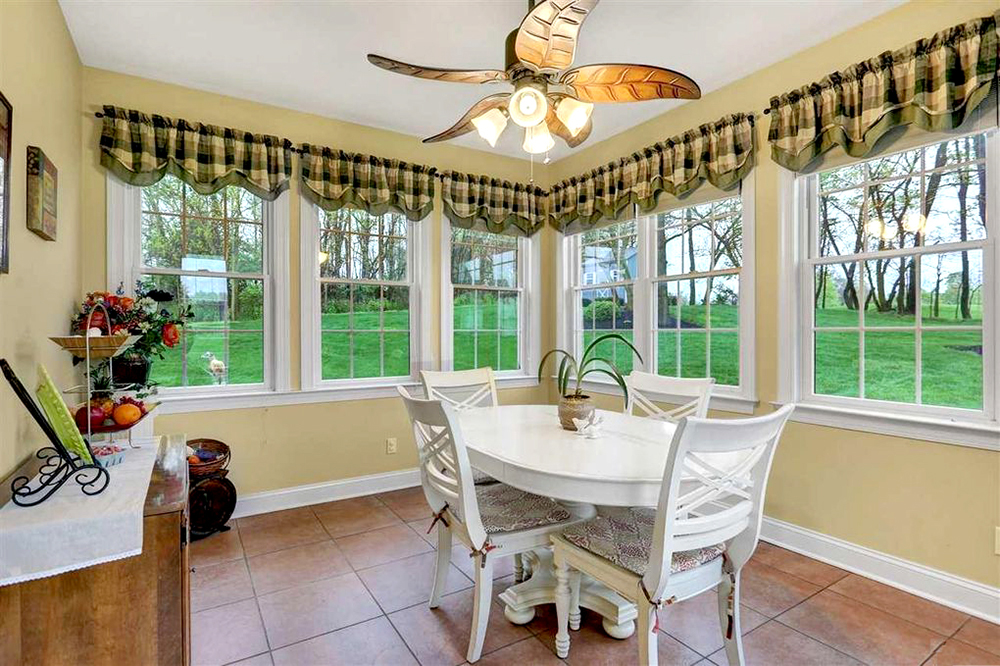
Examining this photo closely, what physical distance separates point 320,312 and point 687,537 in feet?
9.41

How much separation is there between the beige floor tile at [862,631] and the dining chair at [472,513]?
44.1 inches

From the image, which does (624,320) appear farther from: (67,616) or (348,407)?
(67,616)

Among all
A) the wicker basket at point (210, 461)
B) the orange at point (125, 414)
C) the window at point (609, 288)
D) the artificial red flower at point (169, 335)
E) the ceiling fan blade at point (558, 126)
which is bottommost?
the wicker basket at point (210, 461)

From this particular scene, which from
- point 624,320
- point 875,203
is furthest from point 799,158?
point 624,320

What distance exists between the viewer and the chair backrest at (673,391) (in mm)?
2537

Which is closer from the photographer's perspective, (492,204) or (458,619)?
(458,619)

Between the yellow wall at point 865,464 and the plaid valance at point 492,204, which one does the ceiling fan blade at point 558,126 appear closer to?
the yellow wall at point 865,464

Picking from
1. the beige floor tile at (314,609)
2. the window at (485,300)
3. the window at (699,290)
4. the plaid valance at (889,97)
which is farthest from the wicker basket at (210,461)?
the plaid valance at (889,97)

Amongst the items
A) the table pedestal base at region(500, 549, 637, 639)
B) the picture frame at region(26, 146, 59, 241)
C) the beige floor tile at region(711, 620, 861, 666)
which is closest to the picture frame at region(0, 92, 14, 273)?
the picture frame at region(26, 146, 59, 241)

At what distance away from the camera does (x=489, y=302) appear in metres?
4.38

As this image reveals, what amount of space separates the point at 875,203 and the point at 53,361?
157 inches

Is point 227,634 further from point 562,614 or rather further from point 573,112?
point 573,112

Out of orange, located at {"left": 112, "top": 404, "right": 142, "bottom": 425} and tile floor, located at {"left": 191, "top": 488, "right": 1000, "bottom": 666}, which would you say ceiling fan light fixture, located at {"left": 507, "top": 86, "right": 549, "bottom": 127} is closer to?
orange, located at {"left": 112, "top": 404, "right": 142, "bottom": 425}

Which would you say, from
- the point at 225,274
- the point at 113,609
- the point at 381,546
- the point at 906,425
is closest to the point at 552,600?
the point at 381,546
